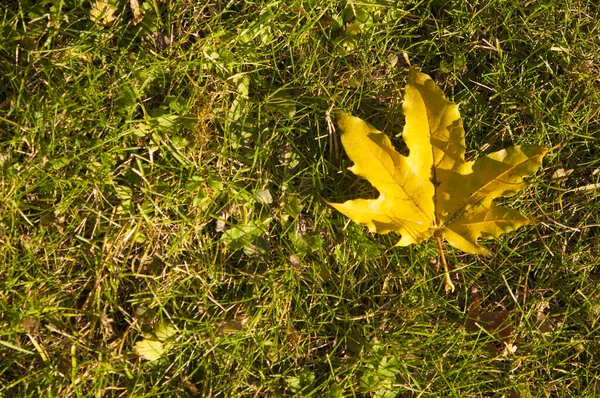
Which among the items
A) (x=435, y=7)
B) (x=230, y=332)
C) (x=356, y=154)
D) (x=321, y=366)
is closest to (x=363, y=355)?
(x=321, y=366)

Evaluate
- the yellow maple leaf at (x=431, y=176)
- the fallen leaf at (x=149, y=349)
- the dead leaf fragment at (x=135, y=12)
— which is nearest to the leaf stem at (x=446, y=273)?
the yellow maple leaf at (x=431, y=176)

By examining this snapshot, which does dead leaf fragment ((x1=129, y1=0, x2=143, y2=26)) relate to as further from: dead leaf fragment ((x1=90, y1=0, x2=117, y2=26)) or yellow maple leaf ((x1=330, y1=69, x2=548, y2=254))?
yellow maple leaf ((x1=330, y1=69, x2=548, y2=254))

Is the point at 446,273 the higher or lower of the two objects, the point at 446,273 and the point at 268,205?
the lower

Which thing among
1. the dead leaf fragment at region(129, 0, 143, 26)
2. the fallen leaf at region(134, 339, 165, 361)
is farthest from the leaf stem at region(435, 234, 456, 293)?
the dead leaf fragment at region(129, 0, 143, 26)

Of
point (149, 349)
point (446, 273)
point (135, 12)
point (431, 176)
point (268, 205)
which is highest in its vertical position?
point (135, 12)

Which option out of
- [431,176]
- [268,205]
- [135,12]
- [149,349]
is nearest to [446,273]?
[431,176]

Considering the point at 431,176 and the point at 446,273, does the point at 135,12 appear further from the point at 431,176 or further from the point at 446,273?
the point at 446,273

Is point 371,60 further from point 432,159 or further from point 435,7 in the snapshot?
point 432,159
